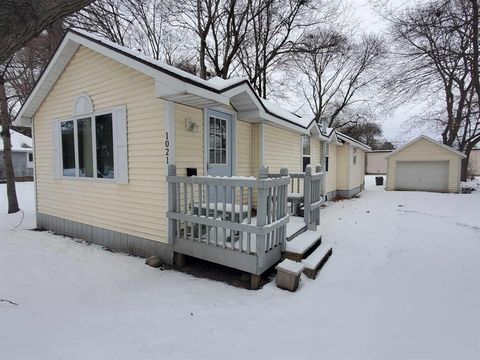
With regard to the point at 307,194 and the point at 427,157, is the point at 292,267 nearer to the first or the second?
the point at 307,194

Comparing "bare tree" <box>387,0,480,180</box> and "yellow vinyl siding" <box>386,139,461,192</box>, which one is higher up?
"bare tree" <box>387,0,480,180</box>

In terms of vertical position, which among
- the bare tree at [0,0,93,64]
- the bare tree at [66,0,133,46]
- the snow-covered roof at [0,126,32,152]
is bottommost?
the bare tree at [0,0,93,64]

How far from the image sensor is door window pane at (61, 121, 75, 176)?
245 inches

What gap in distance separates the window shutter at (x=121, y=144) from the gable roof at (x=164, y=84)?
929mm

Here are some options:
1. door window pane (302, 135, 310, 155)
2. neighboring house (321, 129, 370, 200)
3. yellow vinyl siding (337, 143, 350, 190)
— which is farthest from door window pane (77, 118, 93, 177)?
yellow vinyl siding (337, 143, 350, 190)

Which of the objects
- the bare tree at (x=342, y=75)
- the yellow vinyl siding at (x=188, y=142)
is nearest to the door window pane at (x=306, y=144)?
the yellow vinyl siding at (x=188, y=142)

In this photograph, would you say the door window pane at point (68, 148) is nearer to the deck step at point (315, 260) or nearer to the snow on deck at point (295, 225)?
the snow on deck at point (295, 225)

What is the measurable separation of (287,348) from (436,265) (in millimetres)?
3356

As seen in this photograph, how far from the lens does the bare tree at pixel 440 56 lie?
640 centimetres

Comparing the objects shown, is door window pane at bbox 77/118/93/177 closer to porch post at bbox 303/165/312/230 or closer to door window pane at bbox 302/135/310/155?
porch post at bbox 303/165/312/230

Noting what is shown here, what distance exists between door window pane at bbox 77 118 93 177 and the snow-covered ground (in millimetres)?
1666

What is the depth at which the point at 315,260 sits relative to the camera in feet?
14.1

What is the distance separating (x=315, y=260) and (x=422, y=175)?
1648 centimetres

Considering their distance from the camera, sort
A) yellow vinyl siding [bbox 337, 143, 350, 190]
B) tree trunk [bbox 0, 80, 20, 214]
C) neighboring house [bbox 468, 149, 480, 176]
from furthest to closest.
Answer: neighboring house [bbox 468, 149, 480, 176] < yellow vinyl siding [bbox 337, 143, 350, 190] < tree trunk [bbox 0, 80, 20, 214]
